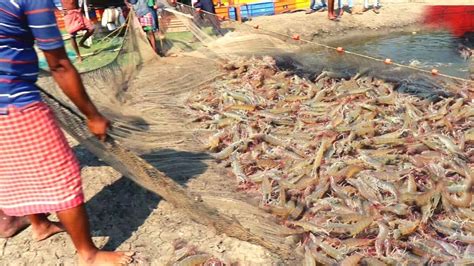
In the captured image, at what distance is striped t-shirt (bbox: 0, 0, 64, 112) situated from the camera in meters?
2.33

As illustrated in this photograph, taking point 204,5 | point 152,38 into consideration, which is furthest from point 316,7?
point 152,38

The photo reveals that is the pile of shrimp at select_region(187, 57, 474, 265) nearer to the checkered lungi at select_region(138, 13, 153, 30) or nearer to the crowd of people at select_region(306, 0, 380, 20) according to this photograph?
the checkered lungi at select_region(138, 13, 153, 30)

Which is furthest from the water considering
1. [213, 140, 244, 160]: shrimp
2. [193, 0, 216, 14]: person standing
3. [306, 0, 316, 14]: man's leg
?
[213, 140, 244, 160]: shrimp

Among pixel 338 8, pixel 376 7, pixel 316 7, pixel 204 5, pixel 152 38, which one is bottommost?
pixel 376 7

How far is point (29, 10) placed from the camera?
2330 mm

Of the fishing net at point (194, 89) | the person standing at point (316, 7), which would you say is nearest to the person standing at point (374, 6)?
the person standing at point (316, 7)

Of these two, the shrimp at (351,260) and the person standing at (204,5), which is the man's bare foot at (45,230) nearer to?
the shrimp at (351,260)

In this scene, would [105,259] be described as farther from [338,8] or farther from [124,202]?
[338,8]

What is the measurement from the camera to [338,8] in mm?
16203

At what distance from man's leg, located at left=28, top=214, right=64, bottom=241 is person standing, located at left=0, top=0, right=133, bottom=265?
0.68 m

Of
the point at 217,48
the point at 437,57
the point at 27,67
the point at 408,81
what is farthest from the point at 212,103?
the point at 437,57

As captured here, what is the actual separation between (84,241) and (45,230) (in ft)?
2.41

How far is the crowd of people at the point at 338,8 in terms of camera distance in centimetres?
1517

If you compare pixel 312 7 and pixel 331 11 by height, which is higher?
pixel 312 7
